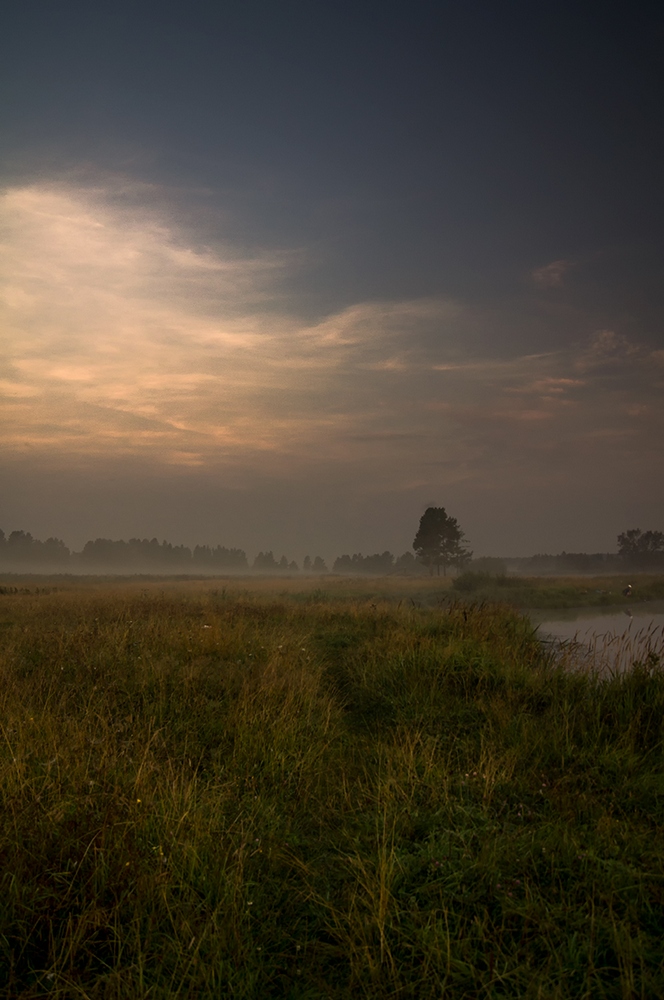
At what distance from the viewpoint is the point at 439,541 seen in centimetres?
8456

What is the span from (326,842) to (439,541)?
3211 inches

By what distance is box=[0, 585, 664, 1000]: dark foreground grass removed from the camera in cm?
309

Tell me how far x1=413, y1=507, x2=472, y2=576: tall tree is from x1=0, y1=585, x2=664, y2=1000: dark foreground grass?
7706 cm

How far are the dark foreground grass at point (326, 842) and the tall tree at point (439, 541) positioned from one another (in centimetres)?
7706

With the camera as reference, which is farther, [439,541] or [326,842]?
[439,541]

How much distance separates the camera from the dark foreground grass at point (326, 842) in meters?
3.09

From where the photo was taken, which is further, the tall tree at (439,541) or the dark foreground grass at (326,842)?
the tall tree at (439,541)

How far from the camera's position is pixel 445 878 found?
3.66 metres

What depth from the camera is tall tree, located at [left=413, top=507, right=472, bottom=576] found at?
276 feet

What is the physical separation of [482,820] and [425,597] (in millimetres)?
32113

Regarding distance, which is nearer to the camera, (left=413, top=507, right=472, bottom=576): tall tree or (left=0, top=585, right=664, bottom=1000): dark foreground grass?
(left=0, top=585, right=664, bottom=1000): dark foreground grass

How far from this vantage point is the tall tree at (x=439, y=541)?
84125 mm

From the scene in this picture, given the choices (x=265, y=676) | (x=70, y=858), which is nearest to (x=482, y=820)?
(x=70, y=858)

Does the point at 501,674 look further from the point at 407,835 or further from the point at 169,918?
the point at 169,918
